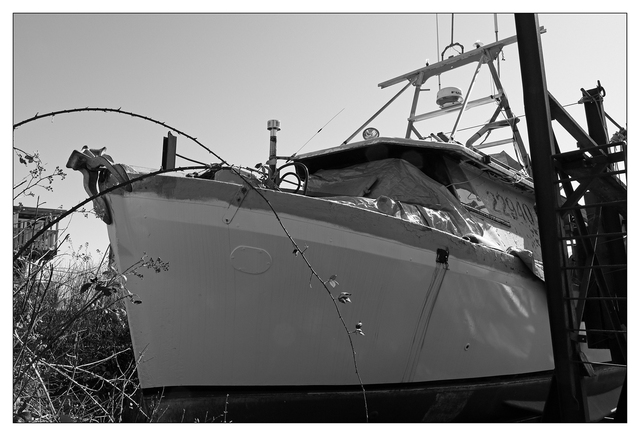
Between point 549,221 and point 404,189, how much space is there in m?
1.73

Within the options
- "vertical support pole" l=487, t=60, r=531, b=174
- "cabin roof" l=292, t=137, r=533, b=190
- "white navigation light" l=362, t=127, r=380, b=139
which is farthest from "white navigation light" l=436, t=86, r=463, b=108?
"white navigation light" l=362, t=127, r=380, b=139

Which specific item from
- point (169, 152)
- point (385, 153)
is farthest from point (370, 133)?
point (169, 152)

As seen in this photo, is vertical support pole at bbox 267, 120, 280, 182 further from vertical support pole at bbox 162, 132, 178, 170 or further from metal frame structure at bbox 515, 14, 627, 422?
metal frame structure at bbox 515, 14, 627, 422

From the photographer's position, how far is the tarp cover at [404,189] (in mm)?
5367

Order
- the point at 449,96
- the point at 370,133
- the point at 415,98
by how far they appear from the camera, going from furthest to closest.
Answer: the point at 415,98
the point at 449,96
the point at 370,133

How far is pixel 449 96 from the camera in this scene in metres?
7.62

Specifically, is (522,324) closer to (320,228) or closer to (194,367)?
(320,228)

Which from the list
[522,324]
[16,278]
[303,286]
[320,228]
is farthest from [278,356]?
[522,324]

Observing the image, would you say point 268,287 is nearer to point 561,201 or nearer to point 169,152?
point 169,152

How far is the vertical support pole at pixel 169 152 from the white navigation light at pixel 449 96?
179 inches

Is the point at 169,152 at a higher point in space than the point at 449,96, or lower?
lower

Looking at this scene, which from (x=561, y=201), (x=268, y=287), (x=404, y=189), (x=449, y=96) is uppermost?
(x=449, y=96)

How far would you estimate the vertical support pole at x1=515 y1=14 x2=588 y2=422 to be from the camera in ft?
13.8

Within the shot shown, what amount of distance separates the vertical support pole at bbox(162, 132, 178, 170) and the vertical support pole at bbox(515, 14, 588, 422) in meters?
2.59
